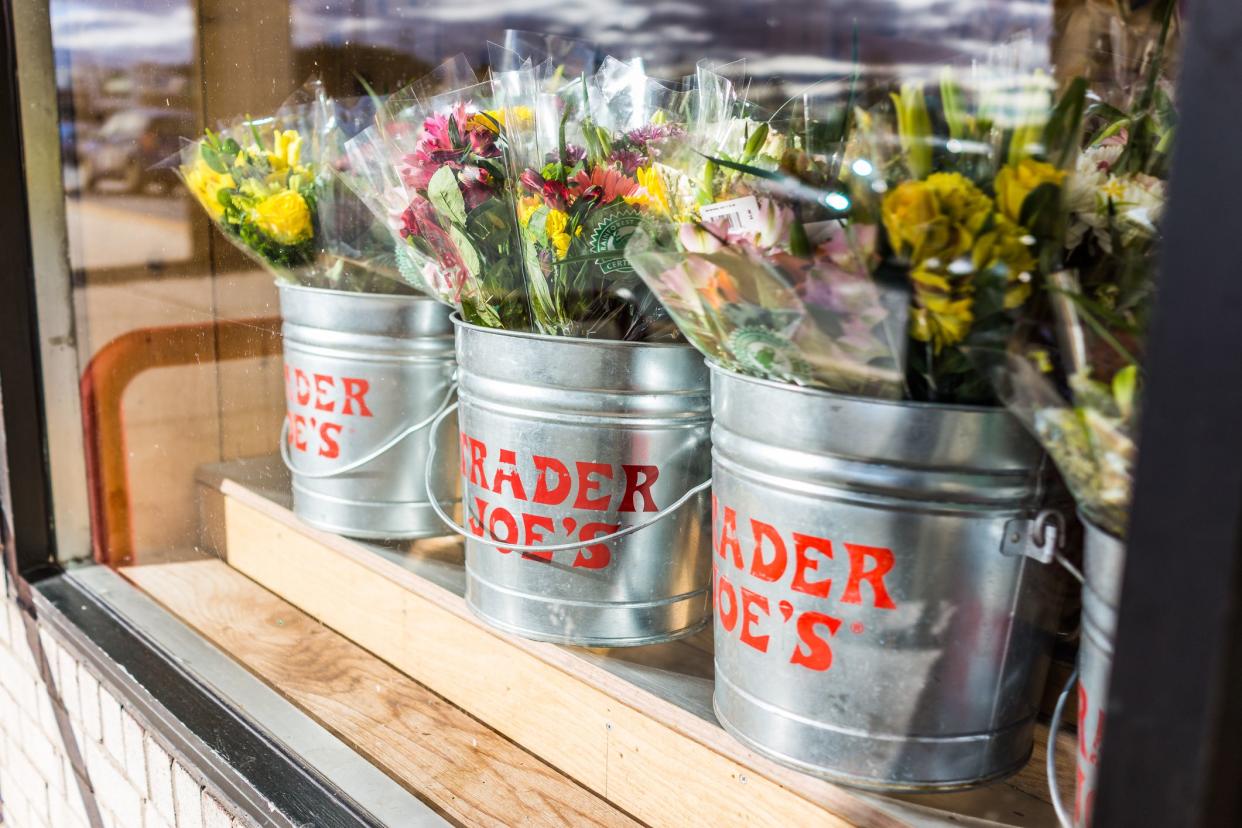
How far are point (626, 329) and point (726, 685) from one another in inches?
13.2

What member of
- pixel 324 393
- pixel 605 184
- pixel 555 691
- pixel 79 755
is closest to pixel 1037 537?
pixel 605 184

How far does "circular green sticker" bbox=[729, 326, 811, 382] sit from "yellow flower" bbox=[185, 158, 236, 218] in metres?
0.90

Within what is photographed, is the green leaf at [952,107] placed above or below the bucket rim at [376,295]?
above

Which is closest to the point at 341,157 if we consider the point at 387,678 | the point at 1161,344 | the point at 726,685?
the point at 387,678

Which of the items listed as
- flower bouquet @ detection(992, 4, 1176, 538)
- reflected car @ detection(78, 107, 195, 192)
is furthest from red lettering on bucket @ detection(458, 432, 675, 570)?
reflected car @ detection(78, 107, 195, 192)

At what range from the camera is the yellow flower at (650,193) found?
92cm

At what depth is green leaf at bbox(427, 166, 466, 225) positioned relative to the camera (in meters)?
1.06

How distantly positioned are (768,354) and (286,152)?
34.9 inches

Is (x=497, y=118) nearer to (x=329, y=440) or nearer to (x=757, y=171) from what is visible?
(x=757, y=171)

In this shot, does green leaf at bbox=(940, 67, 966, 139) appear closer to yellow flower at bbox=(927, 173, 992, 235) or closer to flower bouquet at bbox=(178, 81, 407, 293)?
yellow flower at bbox=(927, 173, 992, 235)

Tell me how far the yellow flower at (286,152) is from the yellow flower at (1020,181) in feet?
3.28

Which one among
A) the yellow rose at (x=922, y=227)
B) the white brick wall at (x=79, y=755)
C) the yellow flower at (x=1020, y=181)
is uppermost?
the yellow flower at (x=1020, y=181)

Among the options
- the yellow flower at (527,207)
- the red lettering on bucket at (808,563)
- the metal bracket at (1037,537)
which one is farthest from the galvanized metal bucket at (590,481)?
the metal bracket at (1037,537)

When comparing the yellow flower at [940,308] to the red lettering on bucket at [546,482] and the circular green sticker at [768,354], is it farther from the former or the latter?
the red lettering on bucket at [546,482]
